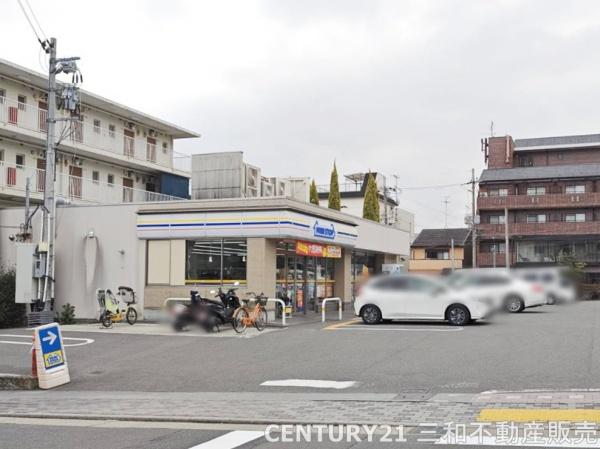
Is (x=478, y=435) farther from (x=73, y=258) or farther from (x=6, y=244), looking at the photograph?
(x=6, y=244)

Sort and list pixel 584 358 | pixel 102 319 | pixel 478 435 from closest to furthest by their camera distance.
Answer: pixel 478 435, pixel 584 358, pixel 102 319

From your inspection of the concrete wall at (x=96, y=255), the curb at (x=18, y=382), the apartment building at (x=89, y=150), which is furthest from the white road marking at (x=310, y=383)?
the apartment building at (x=89, y=150)

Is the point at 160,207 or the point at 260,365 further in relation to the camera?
the point at 160,207

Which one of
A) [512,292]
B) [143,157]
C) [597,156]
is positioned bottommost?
[512,292]

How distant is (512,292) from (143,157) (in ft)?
122

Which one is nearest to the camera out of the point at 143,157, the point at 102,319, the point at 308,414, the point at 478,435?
the point at 478,435

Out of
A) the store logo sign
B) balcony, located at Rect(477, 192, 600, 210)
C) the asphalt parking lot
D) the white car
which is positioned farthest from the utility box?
balcony, located at Rect(477, 192, 600, 210)

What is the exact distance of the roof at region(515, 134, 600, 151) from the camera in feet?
239

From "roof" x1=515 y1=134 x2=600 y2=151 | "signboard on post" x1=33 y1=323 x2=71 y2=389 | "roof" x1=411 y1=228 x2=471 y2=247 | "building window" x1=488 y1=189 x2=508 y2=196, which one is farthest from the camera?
"roof" x1=515 y1=134 x2=600 y2=151

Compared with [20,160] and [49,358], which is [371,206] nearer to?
[20,160]

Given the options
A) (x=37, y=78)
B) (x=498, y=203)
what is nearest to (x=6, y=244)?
(x=37, y=78)

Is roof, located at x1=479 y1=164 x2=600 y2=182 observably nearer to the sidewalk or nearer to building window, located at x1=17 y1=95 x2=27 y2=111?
building window, located at x1=17 y1=95 x2=27 y2=111

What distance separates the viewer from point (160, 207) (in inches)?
1062

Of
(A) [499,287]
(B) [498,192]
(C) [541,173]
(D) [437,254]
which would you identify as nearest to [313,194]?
(B) [498,192]
